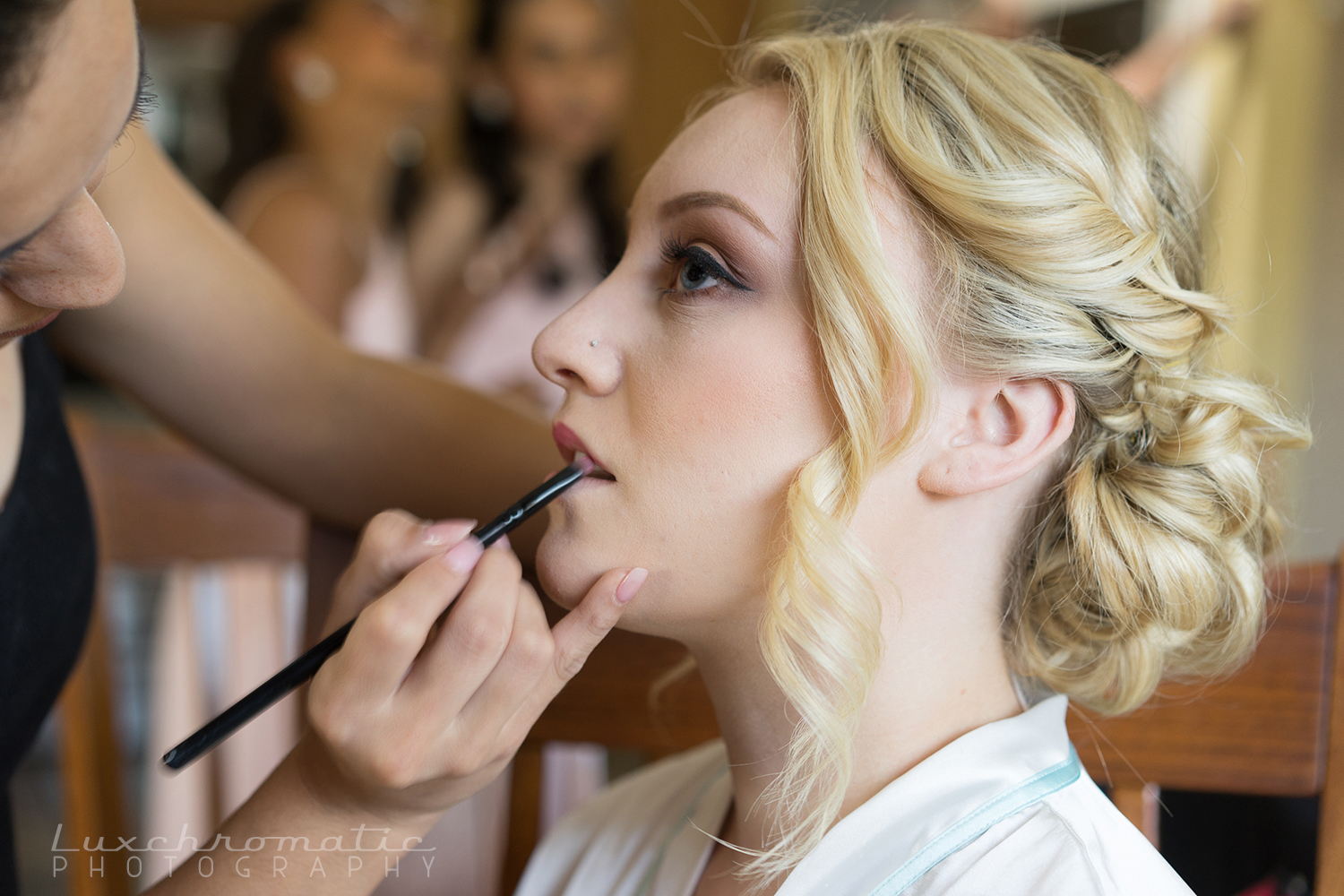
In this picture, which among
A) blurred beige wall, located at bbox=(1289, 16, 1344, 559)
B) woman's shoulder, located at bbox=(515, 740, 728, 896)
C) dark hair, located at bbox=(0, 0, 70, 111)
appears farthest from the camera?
blurred beige wall, located at bbox=(1289, 16, 1344, 559)

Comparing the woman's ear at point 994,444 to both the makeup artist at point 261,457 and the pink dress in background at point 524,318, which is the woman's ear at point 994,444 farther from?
the pink dress in background at point 524,318

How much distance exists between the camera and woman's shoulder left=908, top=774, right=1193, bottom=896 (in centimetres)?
61

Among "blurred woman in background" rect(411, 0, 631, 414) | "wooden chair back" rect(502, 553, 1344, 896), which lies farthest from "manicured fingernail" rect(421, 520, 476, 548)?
"blurred woman in background" rect(411, 0, 631, 414)

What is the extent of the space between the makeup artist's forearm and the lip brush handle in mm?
56

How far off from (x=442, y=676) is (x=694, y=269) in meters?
0.33

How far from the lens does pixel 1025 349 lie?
0.69m

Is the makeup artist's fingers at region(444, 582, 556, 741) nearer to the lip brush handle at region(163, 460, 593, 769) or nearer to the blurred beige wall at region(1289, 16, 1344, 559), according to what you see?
the lip brush handle at region(163, 460, 593, 769)

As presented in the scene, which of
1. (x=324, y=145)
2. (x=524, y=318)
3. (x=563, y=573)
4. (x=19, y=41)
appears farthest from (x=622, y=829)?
(x=324, y=145)

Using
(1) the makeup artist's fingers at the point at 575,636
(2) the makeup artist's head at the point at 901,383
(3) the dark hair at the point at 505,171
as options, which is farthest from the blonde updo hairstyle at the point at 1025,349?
(3) the dark hair at the point at 505,171

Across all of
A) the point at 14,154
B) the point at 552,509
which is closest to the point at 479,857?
the point at 552,509

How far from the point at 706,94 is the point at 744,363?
0.93 ft

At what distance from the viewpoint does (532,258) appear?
250 centimetres

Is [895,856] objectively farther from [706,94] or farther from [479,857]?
[479,857]

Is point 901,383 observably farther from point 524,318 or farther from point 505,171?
point 505,171
